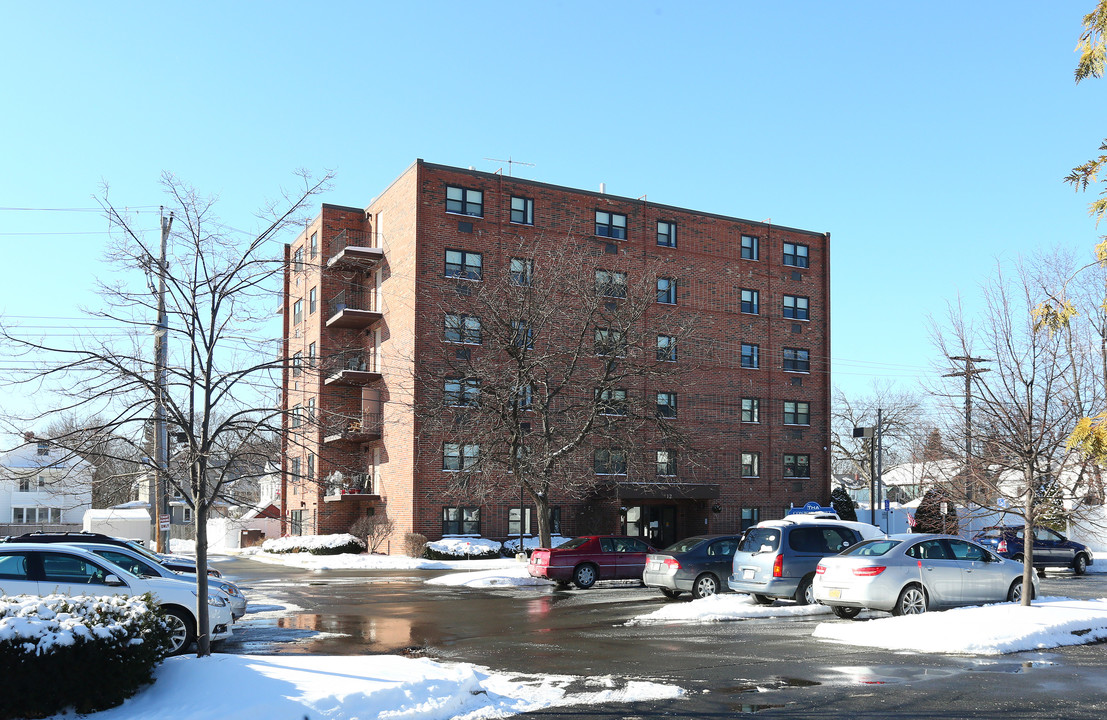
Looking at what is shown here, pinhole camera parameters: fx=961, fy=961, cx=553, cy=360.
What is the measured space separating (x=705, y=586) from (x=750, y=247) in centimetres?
3057

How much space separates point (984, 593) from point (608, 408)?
670 inches

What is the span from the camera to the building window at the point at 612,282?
119ft

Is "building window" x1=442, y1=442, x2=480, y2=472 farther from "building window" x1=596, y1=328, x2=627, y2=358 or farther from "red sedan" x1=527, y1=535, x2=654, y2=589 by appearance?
"red sedan" x1=527, y1=535, x2=654, y2=589

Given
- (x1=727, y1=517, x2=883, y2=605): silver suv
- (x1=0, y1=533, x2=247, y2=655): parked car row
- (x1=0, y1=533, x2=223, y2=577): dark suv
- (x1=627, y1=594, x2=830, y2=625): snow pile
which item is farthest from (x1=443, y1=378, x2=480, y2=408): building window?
(x1=0, y1=533, x2=247, y2=655): parked car row

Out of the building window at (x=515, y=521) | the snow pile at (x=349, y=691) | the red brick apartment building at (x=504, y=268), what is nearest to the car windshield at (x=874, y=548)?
the snow pile at (x=349, y=691)

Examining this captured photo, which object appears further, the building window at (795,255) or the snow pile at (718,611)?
the building window at (795,255)

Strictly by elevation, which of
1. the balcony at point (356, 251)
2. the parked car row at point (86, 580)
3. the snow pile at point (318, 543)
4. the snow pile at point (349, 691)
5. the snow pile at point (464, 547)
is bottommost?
the snow pile at point (318, 543)

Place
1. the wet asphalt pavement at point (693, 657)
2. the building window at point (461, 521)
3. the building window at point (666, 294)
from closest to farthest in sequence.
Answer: the wet asphalt pavement at point (693, 657), the building window at point (461, 521), the building window at point (666, 294)

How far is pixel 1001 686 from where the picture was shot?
10.6 m

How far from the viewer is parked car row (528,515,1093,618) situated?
1634cm

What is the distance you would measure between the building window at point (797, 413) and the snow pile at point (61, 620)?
43.1 meters

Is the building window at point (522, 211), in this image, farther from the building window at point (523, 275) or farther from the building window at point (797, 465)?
the building window at point (797, 465)

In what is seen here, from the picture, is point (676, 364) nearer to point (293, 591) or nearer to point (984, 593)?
point (293, 591)

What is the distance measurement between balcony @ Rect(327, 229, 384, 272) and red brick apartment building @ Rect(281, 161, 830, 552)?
0.10m
